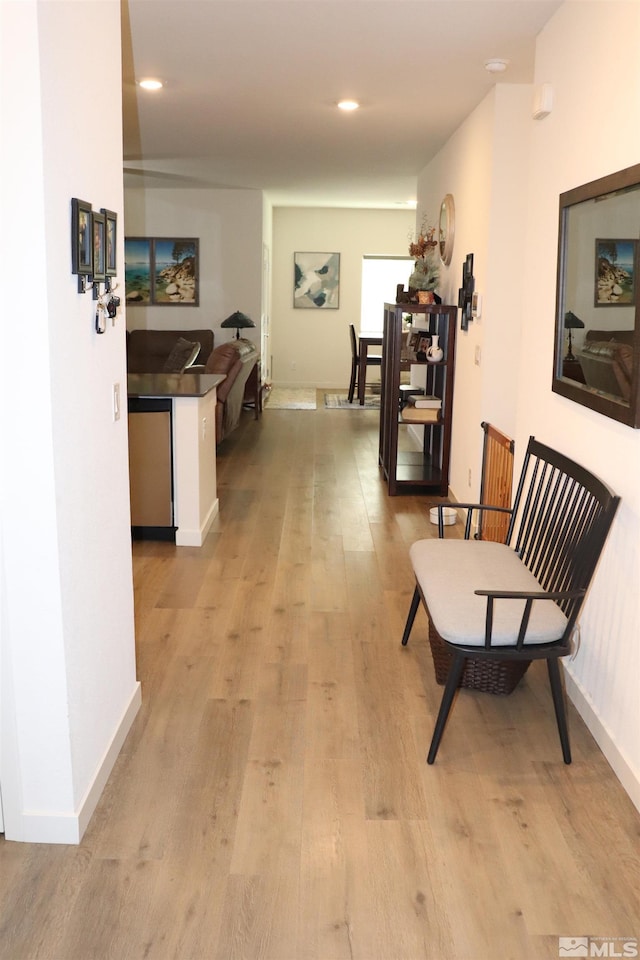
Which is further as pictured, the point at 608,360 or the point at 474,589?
the point at 474,589

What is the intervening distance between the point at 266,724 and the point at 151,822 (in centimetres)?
64

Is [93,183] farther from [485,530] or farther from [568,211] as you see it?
[485,530]

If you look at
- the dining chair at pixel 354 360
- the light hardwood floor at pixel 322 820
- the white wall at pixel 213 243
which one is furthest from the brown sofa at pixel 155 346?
the light hardwood floor at pixel 322 820

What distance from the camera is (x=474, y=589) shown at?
2.92 m

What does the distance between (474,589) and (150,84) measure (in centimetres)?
373

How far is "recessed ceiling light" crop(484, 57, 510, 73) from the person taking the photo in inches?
173

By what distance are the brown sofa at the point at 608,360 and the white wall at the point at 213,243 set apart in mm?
7764

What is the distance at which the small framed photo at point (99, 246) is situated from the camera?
2295 millimetres

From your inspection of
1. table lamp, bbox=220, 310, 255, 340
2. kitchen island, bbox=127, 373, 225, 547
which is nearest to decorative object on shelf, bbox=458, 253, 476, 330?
kitchen island, bbox=127, 373, 225, 547

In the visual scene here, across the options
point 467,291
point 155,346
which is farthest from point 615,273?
point 155,346

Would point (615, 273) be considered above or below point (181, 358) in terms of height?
above

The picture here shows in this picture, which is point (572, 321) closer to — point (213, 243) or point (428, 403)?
point (428, 403)

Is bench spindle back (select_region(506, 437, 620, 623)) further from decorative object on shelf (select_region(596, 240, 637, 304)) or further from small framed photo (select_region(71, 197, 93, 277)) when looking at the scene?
small framed photo (select_region(71, 197, 93, 277))

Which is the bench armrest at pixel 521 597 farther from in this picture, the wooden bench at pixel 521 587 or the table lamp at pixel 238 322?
the table lamp at pixel 238 322
